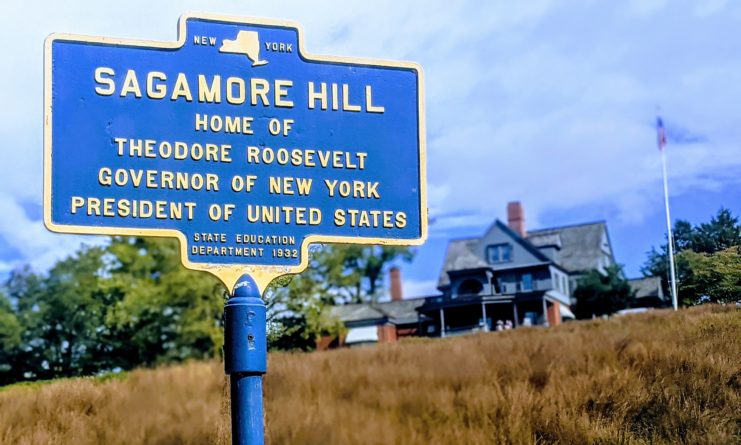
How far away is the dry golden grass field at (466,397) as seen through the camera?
23.0ft

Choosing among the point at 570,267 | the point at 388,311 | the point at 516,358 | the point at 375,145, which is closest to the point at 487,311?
the point at 388,311

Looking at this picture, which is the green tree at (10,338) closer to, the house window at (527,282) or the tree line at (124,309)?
the tree line at (124,309)

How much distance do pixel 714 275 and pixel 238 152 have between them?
4077 millimetres

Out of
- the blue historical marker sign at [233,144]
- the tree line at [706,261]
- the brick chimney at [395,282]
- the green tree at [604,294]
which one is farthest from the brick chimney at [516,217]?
the blue historical marker sign at [233,144]

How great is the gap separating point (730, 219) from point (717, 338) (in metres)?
0.99

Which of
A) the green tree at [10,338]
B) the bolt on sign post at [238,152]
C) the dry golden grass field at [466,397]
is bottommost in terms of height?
the dry golden grass field at [466,397]

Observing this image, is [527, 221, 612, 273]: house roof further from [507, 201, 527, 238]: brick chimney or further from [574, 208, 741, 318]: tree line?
[574, 208, 741, 318]: tree line

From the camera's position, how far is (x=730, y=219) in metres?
7.10

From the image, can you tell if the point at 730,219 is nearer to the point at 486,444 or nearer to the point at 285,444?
the point at 486,444

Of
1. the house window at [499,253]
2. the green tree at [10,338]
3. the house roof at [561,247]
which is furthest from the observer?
the house window at [499,253]

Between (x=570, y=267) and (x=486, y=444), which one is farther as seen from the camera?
(x=570, y=267)

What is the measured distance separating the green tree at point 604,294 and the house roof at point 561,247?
26.8ft

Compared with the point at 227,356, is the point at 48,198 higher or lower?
higher

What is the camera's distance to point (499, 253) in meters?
40.5
